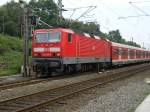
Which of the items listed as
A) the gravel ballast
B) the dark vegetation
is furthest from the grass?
the gravel ballast

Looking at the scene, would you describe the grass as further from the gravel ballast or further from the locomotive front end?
the gravel ballast

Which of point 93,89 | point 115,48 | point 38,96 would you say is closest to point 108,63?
point 115,48

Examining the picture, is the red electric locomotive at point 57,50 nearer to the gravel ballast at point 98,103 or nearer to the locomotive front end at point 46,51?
the locomotive front end at point 46,51

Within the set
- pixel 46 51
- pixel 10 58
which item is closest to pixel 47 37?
pixel 46 51

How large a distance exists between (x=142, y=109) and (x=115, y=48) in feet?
101

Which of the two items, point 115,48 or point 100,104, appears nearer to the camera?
point 100,104

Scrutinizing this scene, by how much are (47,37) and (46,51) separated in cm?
96

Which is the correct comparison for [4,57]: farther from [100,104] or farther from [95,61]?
[100,104]

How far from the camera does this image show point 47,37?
25875 mm

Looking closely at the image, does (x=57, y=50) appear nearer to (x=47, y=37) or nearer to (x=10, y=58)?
(x=47, y=37)

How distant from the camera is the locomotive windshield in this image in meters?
25.5

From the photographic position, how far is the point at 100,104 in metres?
13.1

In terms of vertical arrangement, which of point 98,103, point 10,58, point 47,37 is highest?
point 47,37

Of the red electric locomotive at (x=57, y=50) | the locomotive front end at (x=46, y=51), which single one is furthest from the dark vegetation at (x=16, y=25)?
the red electric locomotive at (x=57, y=50)
